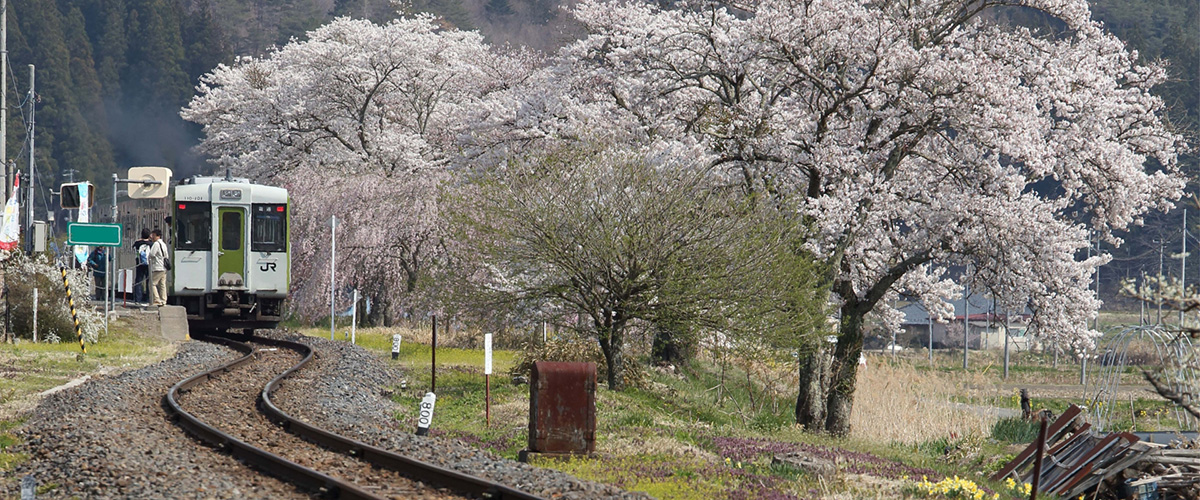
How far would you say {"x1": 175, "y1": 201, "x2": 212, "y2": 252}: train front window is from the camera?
79.2 ft

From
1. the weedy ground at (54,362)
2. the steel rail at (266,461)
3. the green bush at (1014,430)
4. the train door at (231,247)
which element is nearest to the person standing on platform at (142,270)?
the train door at (231,247)

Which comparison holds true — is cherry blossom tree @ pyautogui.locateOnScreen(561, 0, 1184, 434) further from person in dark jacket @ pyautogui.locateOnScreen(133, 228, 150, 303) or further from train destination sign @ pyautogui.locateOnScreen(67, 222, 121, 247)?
person in dark jacket @ pyautogui.locateOnScreen(133, 228, 150, 303)

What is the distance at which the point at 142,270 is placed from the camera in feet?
95.7

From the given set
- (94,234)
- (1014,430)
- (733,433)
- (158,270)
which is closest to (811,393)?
(1014,430)

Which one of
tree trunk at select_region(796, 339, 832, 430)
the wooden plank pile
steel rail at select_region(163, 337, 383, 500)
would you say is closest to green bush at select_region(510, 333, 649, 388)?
tree trunk at select_region(796, 339, 832, 430)

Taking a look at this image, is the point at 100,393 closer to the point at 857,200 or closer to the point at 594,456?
the point at 594,456

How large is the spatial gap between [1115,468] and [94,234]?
16165 millimetres

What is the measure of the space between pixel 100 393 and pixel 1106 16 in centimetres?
9678

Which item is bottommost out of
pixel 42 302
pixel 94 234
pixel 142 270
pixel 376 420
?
pixel 376 420

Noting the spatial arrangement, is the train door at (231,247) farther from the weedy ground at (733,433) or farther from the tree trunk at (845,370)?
the tree trunk at (845,370)

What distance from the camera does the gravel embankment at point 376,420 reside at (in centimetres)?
947

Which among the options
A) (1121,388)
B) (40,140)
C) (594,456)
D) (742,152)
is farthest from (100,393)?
(40,140)

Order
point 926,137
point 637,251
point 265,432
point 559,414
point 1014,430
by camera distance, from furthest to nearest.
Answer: point 926,137, point 1014,430, point 637,251, point 265,432, point 559,414

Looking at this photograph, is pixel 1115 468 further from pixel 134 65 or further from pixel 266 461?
pixel 134 65
